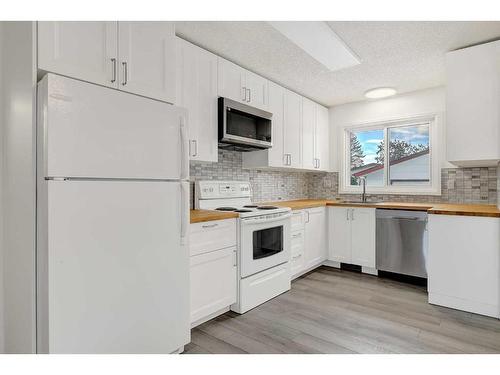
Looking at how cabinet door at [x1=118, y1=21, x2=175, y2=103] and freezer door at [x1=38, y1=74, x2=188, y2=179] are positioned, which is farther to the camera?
cabinet door at [x1=118, y1=21, x2=175, y2=103]

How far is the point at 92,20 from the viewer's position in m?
1.49

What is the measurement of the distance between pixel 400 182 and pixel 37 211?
4.08m

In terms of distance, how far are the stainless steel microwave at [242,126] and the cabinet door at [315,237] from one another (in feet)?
3.58

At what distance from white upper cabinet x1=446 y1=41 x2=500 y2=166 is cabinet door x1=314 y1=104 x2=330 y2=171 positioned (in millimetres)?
1752

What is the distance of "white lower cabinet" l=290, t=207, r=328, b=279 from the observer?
332 centimetres

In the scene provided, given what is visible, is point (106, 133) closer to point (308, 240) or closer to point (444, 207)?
point (308, 240)

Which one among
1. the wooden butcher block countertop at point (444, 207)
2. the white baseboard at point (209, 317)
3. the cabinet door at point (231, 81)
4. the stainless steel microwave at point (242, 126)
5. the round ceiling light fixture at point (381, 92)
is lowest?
the white baseboard at point (209, 317)

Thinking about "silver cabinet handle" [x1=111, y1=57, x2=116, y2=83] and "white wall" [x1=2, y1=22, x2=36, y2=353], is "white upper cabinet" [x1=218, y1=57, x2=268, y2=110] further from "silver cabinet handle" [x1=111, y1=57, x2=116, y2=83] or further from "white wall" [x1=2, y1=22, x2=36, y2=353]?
"white wall" [x1=2, y1=22, x2=36, y2=353]

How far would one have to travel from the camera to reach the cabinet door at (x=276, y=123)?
3342 millimetres

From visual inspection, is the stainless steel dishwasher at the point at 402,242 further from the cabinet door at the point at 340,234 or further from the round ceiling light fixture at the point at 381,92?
the round ceiling light fixture at the point at 381,92

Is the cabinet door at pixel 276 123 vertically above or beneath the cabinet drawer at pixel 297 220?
above

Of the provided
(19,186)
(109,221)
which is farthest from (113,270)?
(19,186)

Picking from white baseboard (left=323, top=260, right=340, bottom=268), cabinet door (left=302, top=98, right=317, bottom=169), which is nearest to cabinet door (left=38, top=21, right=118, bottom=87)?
cabinet door (left=302, top=98, right=317, bottom=169)

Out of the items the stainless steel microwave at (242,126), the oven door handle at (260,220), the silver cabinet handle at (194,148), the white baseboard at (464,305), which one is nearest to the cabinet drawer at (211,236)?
the oven door handle at (260,220)
